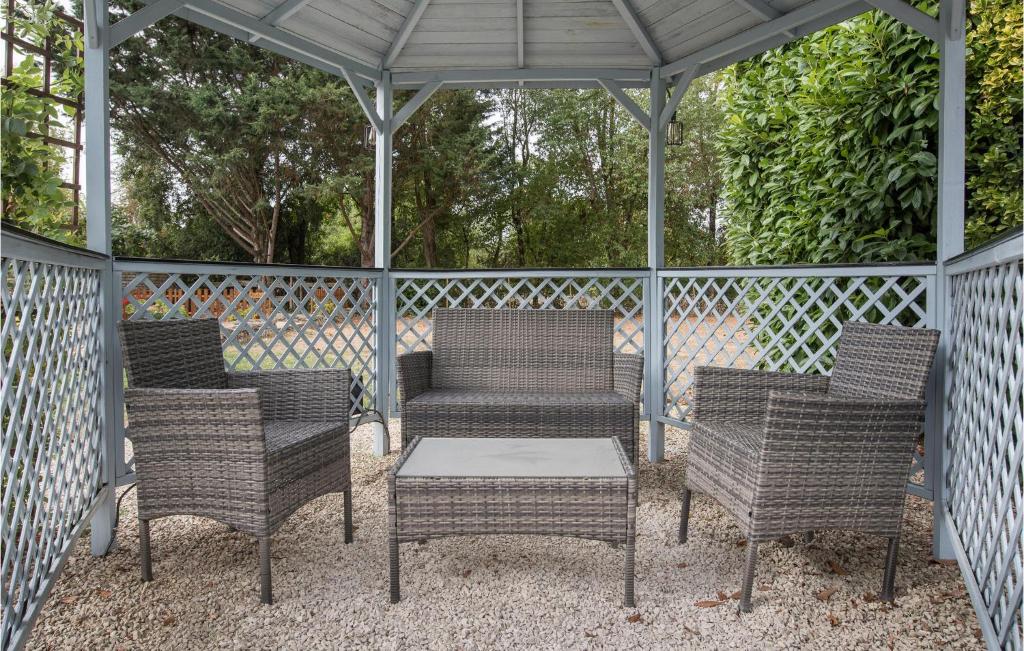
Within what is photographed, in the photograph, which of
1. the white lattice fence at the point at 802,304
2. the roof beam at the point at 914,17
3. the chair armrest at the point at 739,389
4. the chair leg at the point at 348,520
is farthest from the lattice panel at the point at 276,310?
the roof beam at the point at 914,17

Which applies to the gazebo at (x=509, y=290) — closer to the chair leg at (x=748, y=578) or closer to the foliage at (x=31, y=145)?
the foliage at (x=31, y=145)

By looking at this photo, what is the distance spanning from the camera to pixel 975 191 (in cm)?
345

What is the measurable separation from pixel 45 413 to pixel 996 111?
4.31m

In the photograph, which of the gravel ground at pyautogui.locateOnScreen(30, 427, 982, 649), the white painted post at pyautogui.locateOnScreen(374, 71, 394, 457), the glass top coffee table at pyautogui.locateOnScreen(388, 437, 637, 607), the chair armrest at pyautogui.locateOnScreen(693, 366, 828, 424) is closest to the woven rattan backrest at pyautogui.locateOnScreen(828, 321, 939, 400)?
the chair armrest at pyautogui.locateOnScreen(693, 366, 828, 424)

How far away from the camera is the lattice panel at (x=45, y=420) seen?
164 cm

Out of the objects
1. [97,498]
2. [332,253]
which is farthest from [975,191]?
[332,253]

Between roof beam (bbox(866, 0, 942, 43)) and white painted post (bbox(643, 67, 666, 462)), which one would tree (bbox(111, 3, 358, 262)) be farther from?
roof beam (bbox(866, 0, 942, 43))

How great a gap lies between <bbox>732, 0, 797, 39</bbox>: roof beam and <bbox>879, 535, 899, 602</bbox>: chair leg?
258cm

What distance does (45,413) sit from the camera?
195 cm

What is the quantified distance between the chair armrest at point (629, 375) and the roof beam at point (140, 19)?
2.59 m

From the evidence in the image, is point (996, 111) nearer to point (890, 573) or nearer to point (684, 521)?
point (890, 573)

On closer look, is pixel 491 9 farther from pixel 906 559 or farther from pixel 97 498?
pixel 906 559

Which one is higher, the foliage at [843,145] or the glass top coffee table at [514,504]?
the foliage at [843,145]

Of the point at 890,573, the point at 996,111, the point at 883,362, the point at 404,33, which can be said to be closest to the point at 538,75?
the point at 404,33
